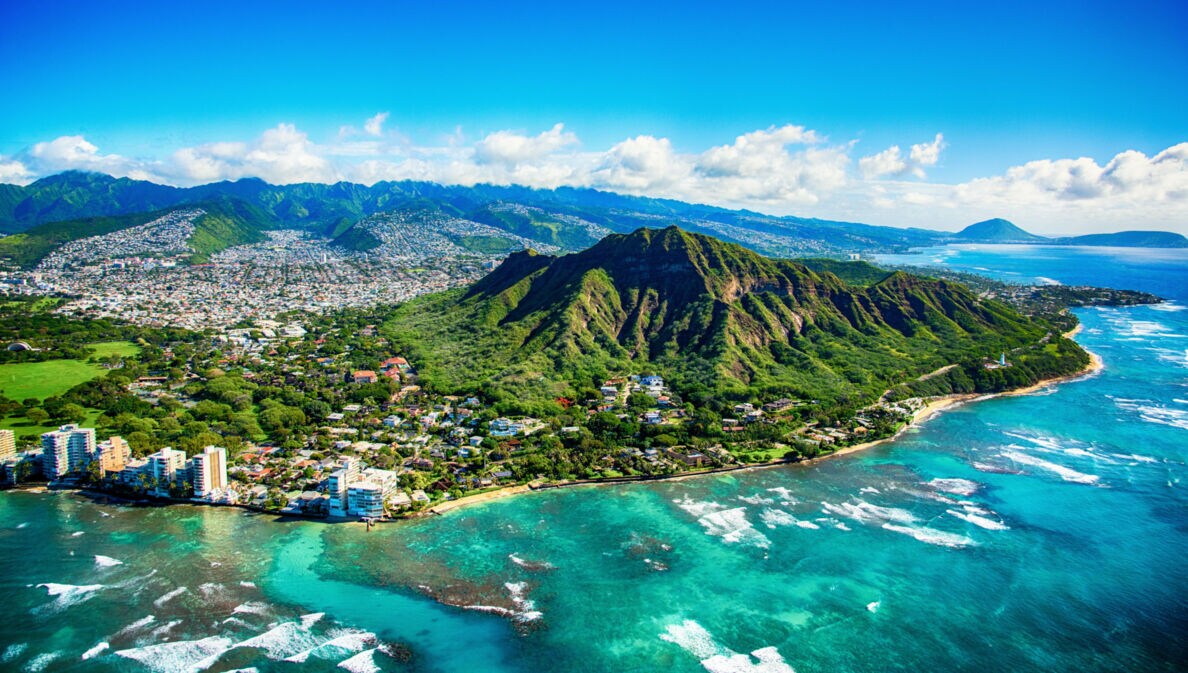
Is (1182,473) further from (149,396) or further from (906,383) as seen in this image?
(149,396)

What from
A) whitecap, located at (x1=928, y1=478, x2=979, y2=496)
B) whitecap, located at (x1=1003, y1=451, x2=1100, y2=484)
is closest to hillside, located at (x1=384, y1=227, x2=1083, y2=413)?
whitecap, located at (x1=1003, y1=451, x2=1100, y2=484)

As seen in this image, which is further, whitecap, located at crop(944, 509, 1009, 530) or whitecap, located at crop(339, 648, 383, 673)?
whitecap, located at crop(944, 509, 1009, 530)

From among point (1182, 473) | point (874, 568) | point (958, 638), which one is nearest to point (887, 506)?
point (874, 568)

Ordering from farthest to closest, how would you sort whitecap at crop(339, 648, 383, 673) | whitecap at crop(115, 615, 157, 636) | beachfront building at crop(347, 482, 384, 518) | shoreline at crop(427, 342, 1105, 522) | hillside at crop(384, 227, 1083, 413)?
hillside at crop(384, 227, 1083, 413) → shoreline at crop(427, 342, 1105, 522) → beachfront building at crop(347, 482, 384, 518) → whitecap at crop(115, 615, 157, 636) → whitecap at crop(339, 648, 383, 673)

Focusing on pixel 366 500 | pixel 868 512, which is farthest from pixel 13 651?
pixel 868 512

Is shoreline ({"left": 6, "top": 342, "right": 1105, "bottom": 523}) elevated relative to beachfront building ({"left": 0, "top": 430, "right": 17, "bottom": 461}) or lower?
lower

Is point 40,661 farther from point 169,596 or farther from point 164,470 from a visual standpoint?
point 164,470

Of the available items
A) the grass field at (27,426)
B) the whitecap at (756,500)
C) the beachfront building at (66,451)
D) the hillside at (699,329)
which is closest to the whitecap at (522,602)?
the whitecap at (756,500)

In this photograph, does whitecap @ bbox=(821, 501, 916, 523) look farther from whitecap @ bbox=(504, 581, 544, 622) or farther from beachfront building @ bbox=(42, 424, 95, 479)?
beachfront building @ bbox=(42, 424, 95, 479)
